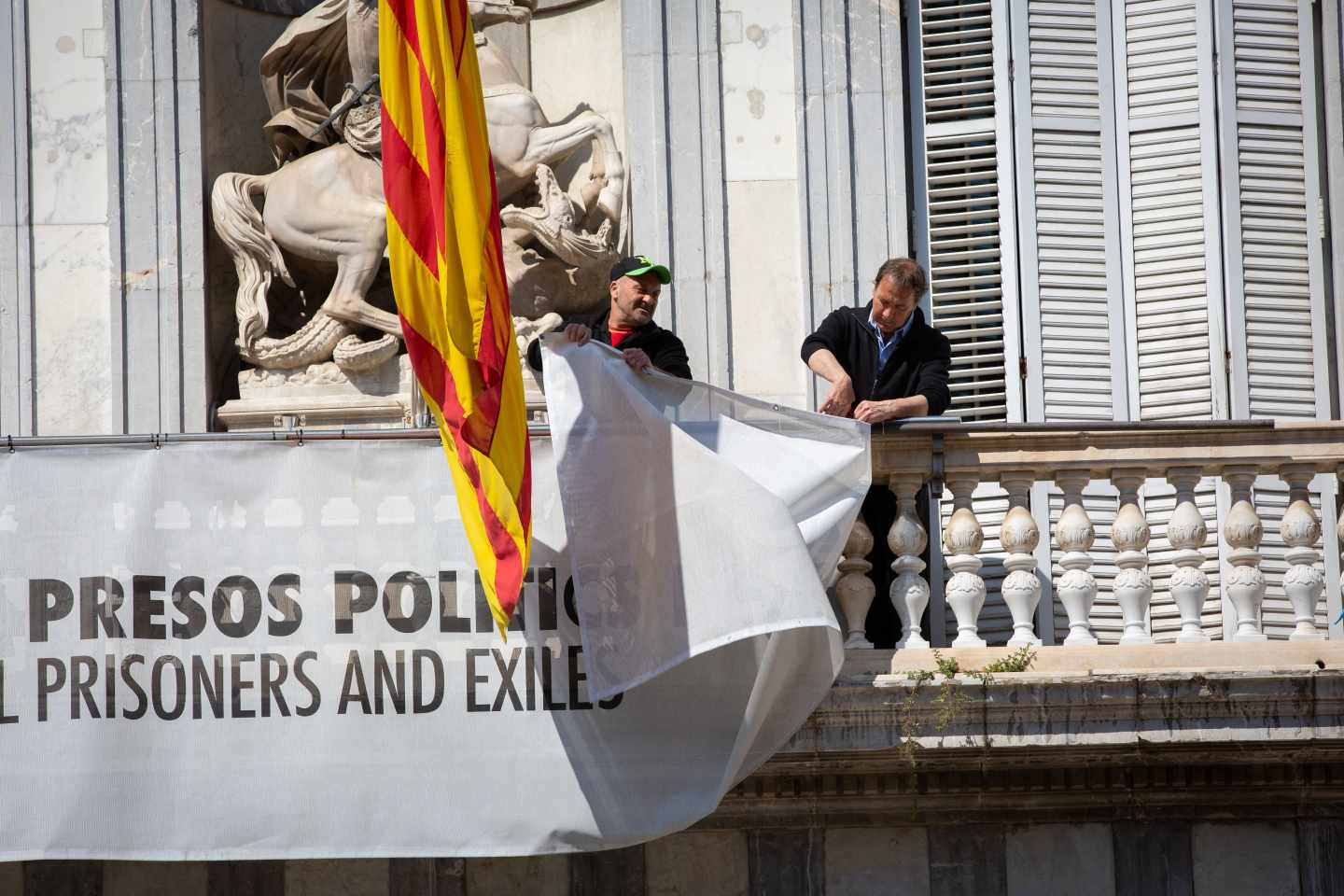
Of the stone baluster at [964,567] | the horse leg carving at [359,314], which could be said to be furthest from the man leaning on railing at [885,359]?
the horse leg carving at [359,314]

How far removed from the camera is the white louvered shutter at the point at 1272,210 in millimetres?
10047

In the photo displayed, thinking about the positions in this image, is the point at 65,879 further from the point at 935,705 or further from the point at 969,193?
the point at 969,193

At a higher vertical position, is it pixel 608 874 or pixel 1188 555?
pixel 1188 555

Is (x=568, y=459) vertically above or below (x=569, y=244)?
below

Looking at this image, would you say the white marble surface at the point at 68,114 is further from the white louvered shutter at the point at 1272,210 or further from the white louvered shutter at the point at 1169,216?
the white louvered shutter at the point at 1272,210

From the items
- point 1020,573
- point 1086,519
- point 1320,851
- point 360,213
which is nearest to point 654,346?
point 1020,573

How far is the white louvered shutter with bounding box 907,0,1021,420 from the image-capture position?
1018 centimetres

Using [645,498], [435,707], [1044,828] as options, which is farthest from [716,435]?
[1044,828]

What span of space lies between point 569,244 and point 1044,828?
3.11m

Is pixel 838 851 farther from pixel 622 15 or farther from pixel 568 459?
pixel 622 15

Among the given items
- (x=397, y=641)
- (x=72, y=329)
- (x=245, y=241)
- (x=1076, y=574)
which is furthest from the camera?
(x=245, y=241)

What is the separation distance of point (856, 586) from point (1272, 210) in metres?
2.95

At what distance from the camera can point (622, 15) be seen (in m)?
10.2

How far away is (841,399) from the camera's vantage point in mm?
8414
